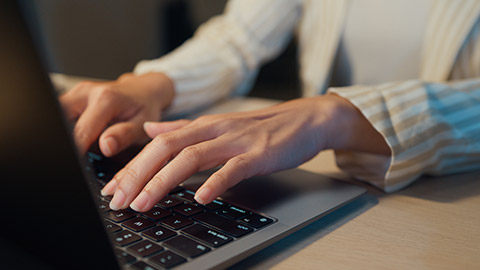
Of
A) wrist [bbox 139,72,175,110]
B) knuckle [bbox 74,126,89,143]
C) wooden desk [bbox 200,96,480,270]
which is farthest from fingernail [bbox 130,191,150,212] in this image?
wrist [bbox 139,72,175,110]

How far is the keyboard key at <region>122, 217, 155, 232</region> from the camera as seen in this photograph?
33cm

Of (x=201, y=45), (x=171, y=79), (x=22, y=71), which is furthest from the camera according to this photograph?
(x=201, y=45)

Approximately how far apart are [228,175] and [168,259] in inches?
4.7

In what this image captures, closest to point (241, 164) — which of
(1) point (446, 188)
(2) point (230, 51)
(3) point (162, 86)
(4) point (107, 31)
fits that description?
(1) point (446, 188)

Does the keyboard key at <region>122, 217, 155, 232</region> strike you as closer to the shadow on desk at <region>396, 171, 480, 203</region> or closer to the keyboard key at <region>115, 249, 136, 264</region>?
the keyboard key at <region>115, 249, 136, 264</region>

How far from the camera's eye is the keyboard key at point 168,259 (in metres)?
0.28

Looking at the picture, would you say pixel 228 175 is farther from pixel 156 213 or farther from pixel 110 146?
pixel 110 146

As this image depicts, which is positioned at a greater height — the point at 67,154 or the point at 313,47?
the point at 313,47

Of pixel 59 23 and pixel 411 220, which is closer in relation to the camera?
pixel 411 220

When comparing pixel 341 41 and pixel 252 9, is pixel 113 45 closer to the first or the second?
pixel 252 9

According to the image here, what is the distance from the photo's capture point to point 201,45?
0.89 metres

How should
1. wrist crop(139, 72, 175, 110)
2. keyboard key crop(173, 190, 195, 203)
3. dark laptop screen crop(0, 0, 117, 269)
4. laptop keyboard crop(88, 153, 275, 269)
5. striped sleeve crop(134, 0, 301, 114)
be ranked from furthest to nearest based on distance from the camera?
striped sleeve crop(134, 0, 301, 114) → wrist crop(139, 72, 175, 110) → keyboard key crop(173, 190, 195, 203) → laptop keyboard crop(88, 153, 275, 269) → dark laptop screen crop(0, 0, 117, 269)

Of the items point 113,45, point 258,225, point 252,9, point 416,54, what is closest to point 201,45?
point 252,9

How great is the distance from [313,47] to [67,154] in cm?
81
